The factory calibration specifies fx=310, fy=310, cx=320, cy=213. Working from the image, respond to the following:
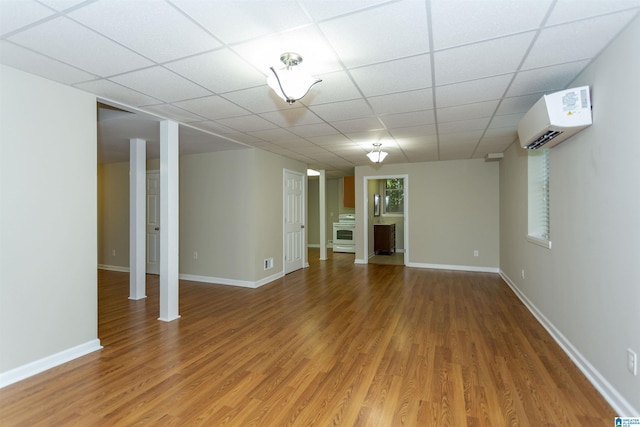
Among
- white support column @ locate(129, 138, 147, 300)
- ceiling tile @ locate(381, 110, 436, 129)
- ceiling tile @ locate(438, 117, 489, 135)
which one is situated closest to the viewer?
ceiling tile @ locate(381, 110, 436, 129)

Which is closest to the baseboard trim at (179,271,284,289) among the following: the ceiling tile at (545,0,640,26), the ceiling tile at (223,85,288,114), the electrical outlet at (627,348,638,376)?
the ceiling tile at (223,85,288,114)

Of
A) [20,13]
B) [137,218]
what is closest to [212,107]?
[20,13]

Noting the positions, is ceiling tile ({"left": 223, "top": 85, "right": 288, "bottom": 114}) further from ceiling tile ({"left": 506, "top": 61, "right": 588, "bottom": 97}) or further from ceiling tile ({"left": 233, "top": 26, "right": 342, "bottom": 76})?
ceiling tile ({"left": 506, "top": 61, "right": 588, "bottom": 97})

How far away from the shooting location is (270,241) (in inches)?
219

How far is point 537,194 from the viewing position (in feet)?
12.7

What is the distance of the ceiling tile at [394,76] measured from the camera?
88.2 inches

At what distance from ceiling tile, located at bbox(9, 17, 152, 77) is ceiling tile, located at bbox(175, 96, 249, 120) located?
715mm

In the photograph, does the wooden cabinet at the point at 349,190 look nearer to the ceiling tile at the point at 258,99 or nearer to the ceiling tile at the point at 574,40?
the ceiling tile at the point at 258,99

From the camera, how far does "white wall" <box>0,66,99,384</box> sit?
7.32 feet

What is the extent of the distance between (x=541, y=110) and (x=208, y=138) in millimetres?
3878

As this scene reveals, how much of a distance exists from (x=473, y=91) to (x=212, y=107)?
2.49m

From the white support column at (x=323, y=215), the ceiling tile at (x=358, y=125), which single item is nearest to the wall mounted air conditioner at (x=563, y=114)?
the ceiling tile at (x=358, y=125)

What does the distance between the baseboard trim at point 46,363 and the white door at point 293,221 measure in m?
3.62

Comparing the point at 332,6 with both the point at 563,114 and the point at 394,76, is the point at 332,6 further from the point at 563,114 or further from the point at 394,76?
the point at 563,114
